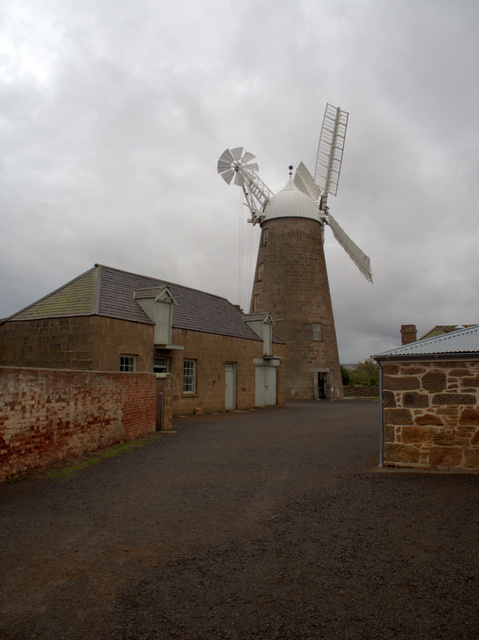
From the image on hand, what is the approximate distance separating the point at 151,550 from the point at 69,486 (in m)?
3.10

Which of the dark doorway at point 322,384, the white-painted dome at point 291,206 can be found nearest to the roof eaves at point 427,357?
the dark doorway at point 322,384

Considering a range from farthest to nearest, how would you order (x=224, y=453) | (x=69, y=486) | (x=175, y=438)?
(x=175, y=438)
(x=224, y=453)
(x=69, y=486)

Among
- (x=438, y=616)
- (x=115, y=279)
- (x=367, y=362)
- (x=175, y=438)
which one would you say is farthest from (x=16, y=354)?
(x=367, y=362)

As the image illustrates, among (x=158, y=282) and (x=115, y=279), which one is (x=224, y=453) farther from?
(x=158, y=282)

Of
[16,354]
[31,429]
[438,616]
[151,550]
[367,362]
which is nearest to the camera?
[438,616]

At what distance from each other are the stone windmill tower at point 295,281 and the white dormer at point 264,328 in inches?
253

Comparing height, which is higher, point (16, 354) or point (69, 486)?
point (16, 354)

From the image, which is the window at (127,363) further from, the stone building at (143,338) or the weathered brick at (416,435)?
the weathered brick at (416,435)

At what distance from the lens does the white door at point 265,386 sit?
84.6 feet

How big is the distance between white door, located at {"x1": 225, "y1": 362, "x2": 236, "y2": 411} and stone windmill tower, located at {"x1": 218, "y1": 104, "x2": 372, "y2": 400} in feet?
32.0

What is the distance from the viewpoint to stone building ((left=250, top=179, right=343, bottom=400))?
33156mm

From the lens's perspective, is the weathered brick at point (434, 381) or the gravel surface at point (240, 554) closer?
the gravel surface at point (240, 554)

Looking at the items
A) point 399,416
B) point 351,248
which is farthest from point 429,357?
point 351,248

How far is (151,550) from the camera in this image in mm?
4938
